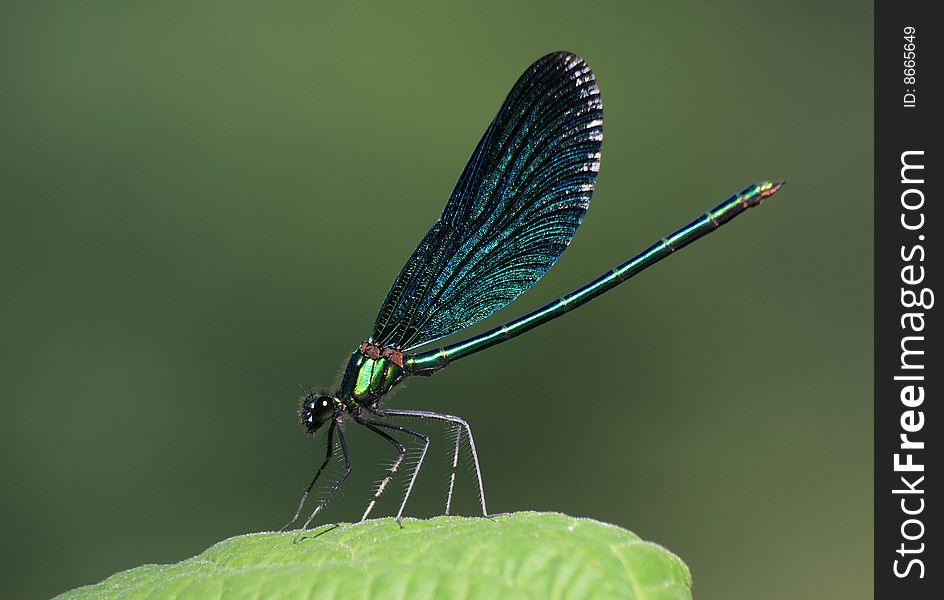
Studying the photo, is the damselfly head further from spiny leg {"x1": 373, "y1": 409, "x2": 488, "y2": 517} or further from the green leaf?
the green leaf

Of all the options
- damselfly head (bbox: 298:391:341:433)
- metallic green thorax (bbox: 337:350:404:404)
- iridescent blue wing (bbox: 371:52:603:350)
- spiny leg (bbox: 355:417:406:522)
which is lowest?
spiny leg (bbox: 355:417:406:522)

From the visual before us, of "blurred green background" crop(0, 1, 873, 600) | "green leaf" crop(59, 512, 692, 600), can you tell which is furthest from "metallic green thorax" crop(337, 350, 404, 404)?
"blurred green background" crop(0, 1, 873, 600)

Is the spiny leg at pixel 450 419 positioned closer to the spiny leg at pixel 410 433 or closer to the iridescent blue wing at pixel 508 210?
the spiny leg at pixel 410 433

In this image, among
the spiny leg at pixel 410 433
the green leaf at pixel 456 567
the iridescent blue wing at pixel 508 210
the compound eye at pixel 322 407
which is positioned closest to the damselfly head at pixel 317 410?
the compound eye at pixel 322 407

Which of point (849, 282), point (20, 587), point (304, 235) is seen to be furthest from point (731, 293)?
point (20, 587)

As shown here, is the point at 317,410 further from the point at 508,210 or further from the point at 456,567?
the point at 456,567

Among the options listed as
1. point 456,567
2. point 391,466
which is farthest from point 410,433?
point 456,567
